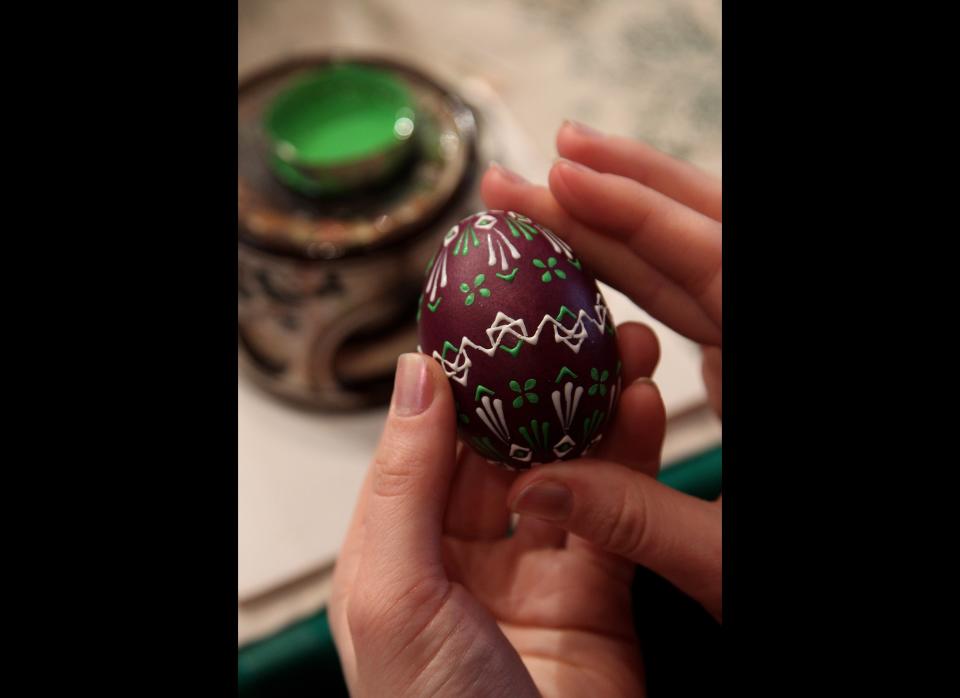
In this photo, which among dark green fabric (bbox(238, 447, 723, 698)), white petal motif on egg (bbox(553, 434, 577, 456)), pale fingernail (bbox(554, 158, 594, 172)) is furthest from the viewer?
dark green fabric (bbox(238, 447, 723, 698))

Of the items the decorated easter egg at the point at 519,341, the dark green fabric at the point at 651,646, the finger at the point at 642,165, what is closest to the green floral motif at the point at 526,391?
the decorated easter egg at the point at 519,341

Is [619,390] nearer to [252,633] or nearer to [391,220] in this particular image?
[391,220]

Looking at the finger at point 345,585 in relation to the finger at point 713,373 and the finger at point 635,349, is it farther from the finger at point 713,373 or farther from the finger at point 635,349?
the finger at point 713,373

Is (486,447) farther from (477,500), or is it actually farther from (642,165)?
(642,165)

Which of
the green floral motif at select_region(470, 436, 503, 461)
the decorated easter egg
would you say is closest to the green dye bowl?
the decorated easter egg

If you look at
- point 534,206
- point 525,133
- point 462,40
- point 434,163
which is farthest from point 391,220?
point 462,40

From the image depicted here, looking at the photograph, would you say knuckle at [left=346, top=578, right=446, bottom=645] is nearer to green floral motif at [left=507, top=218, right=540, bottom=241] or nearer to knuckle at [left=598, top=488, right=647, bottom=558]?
knuckle at [left=598, top=488, right=647, bottom=558]
